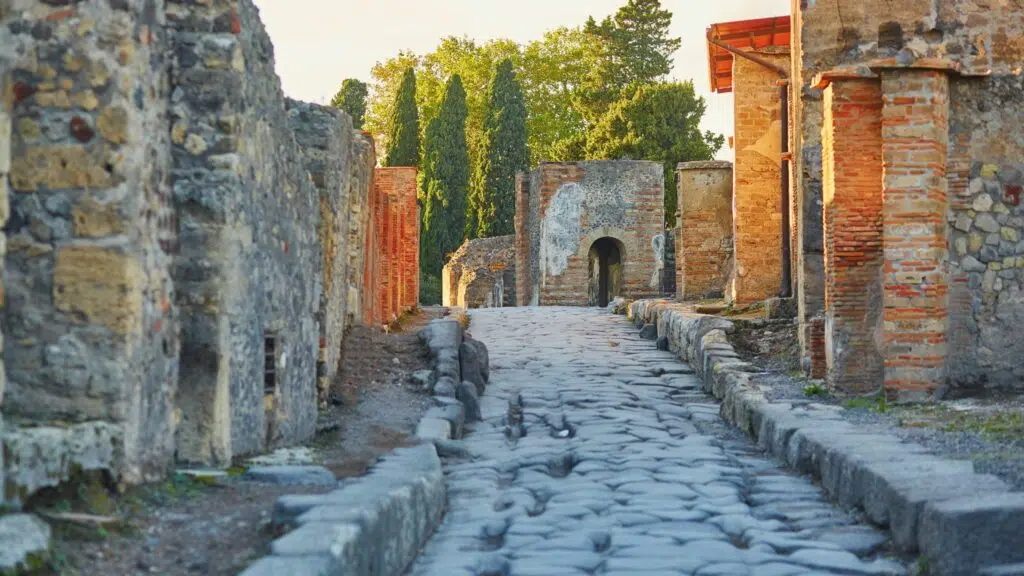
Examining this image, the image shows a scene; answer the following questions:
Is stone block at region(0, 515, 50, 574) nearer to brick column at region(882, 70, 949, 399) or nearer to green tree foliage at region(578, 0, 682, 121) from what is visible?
brick column at region(882, 70, 949, 399)

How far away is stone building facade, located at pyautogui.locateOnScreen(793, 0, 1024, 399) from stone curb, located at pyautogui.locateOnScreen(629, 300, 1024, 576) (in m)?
0.91

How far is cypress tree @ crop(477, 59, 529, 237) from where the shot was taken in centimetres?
4016

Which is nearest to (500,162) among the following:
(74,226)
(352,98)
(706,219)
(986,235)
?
(352,98)

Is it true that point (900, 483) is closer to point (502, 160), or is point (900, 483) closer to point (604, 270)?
point (604, 270)

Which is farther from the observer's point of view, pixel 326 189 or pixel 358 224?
pixel 358 224

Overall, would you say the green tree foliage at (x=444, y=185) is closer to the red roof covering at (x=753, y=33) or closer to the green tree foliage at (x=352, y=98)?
the green tree foliage at (x=352, y=98)

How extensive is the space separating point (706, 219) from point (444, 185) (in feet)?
65.9

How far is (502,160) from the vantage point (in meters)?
40.5

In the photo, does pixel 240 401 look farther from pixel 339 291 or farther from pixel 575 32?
pixel 575 32

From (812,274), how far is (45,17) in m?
8.62

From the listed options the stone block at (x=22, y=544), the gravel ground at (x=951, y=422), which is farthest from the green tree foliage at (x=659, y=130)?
the stone block at (x=22, y=544)

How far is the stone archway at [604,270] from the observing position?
110ft

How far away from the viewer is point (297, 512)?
457cm

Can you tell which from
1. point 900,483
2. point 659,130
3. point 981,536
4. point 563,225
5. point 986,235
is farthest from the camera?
point 659,130
